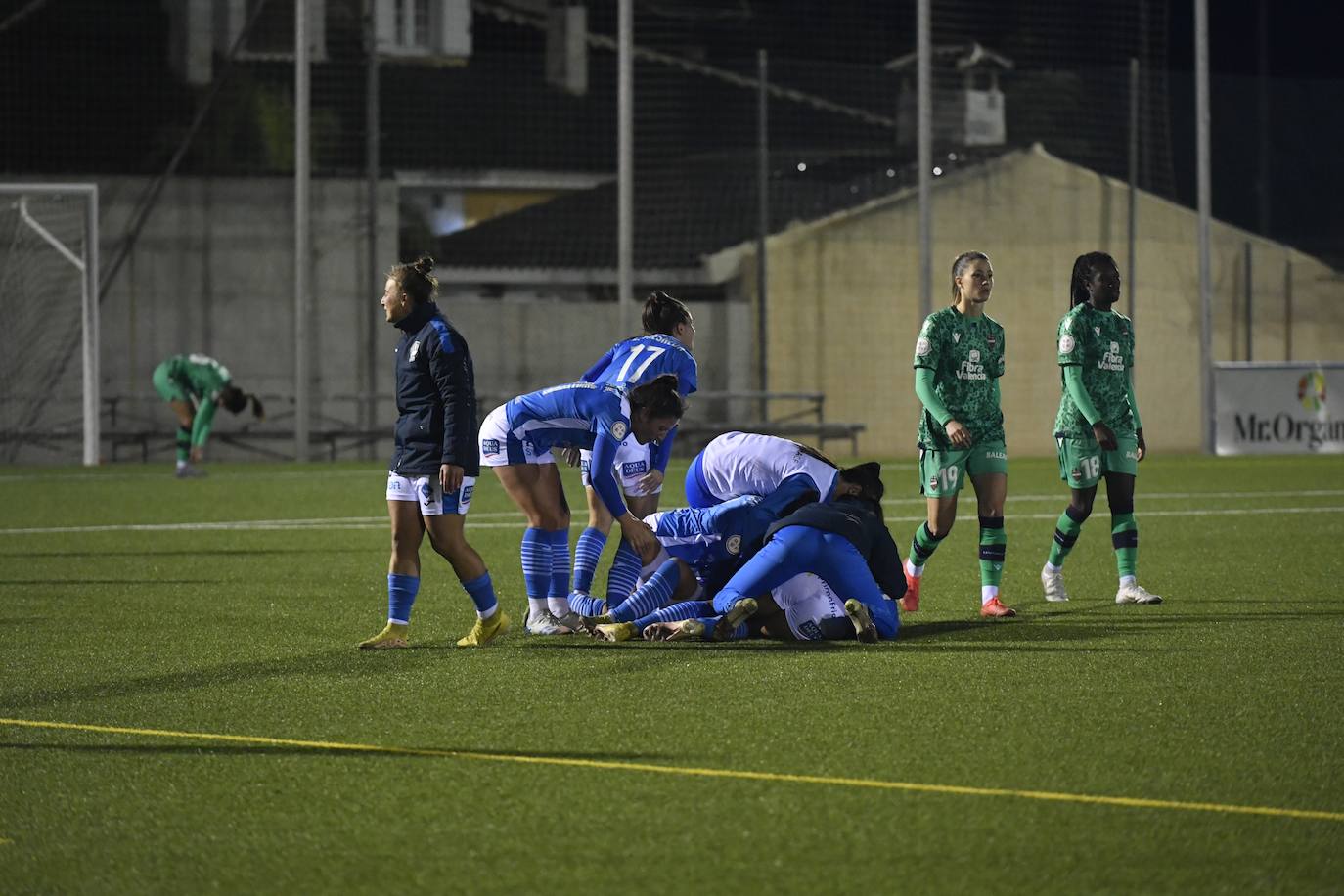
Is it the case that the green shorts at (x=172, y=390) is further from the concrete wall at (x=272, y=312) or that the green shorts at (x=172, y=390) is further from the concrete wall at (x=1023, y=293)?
the concrete wall at (x=1023, y=293)

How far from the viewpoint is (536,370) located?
34.0 m

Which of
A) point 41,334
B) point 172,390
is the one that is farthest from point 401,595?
point 41,334

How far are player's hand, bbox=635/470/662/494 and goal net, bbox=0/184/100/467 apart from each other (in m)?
22.1

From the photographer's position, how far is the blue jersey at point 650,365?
9.84m

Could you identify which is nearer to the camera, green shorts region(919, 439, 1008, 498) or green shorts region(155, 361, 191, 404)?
green shorts region(919, 439, 1008, 498)

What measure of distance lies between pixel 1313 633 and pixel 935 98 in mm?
31361

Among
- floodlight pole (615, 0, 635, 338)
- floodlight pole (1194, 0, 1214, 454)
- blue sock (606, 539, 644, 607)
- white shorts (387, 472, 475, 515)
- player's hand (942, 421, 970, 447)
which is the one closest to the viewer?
white shorts (387, 472, 475, 515)

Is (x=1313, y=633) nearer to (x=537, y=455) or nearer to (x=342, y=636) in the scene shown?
(x=537, y=455)

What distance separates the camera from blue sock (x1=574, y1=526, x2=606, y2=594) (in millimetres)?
9844

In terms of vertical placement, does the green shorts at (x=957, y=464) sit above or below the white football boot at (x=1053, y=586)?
above

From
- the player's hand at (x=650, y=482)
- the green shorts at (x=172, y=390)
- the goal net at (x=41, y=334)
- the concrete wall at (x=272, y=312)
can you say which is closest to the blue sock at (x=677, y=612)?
the player's hand at (x=650, y=482)

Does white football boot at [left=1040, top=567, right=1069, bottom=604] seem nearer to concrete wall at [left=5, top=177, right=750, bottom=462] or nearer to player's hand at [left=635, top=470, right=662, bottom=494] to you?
player's hand at [left=635, top=470, right=662, bottom=494]

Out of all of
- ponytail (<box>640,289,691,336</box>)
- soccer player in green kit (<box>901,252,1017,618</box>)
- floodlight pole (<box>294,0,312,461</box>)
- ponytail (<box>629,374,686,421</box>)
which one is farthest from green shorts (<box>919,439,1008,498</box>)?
floodlight pole (<box>294,0,312,461</box>)

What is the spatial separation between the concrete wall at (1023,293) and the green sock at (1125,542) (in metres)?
24.4
